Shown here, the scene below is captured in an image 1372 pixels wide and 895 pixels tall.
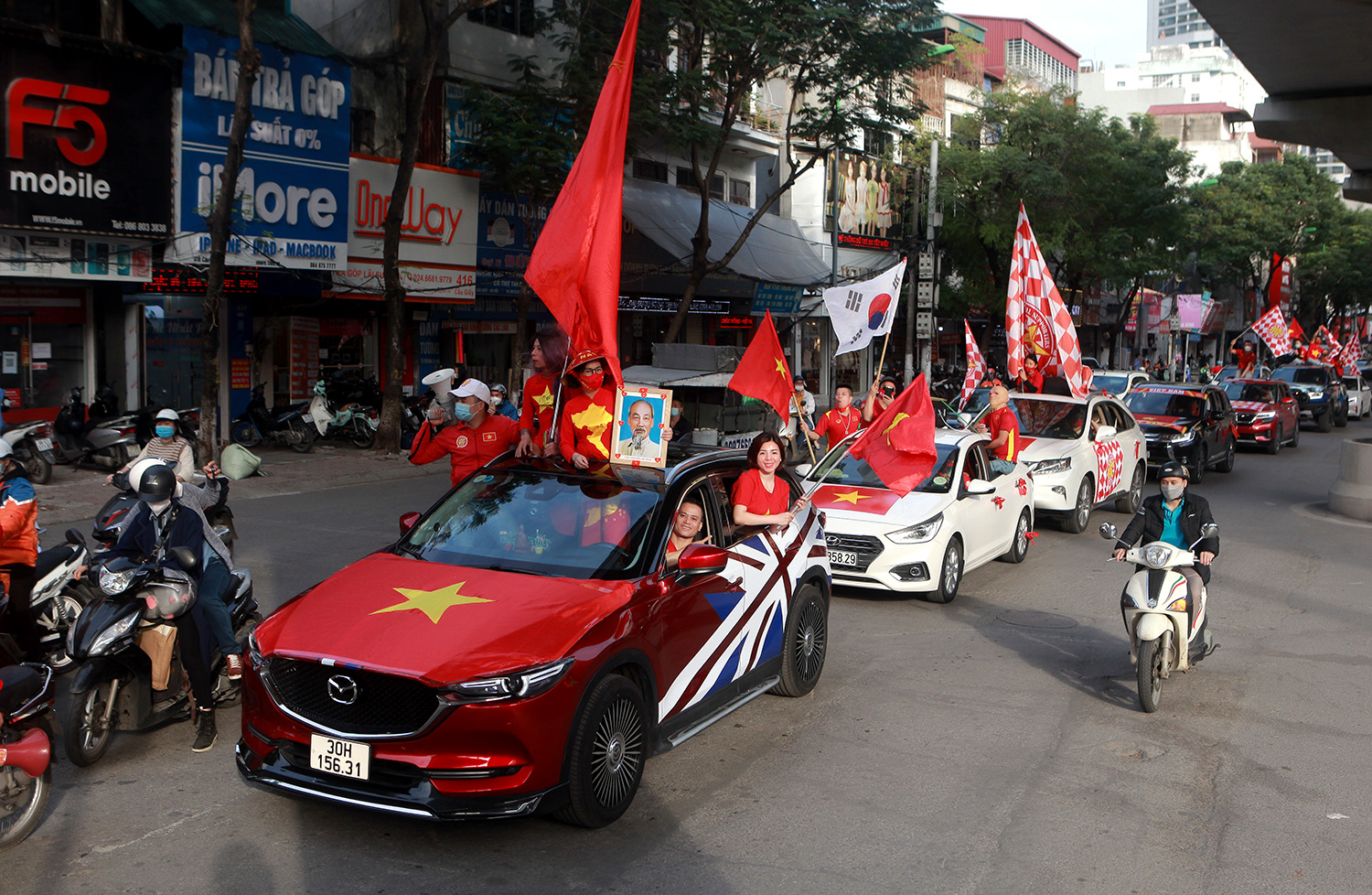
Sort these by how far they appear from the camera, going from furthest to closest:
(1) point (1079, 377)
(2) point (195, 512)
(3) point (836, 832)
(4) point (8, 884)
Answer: (1) point (1079, 377) < (2) point (195, 512) < (3) point (836, 832) < (4) point (8, 884)

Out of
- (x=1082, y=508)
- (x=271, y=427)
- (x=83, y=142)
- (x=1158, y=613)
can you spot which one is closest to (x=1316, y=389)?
(x=1082, y=508)

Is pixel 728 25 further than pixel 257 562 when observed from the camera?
Yes

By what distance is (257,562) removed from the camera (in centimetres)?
1109

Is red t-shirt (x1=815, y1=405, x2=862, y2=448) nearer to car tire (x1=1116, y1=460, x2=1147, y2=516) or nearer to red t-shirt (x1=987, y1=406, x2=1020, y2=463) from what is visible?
red t-shirt (x1=987, y1=406, x2=1020, y2=463)

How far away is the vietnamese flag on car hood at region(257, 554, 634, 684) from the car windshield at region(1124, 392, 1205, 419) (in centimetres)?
1761

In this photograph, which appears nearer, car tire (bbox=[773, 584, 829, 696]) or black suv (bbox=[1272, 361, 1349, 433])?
car tire (bbox=[773, 584, 829, 696])

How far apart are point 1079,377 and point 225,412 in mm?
Result: 14212

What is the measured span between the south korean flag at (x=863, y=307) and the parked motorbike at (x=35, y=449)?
10.5 m

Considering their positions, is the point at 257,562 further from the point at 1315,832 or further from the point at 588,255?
the point at 1315,832

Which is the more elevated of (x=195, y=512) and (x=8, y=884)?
(x=195, y=512)

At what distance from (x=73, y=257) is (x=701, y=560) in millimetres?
14411

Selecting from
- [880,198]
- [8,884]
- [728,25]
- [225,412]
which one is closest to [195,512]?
[8,884]

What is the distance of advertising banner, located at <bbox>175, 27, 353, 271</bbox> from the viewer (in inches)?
704

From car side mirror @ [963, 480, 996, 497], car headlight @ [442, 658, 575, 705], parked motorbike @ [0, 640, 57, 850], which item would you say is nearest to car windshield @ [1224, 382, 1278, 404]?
car side mirror @ [963, 480, 996, 497]
